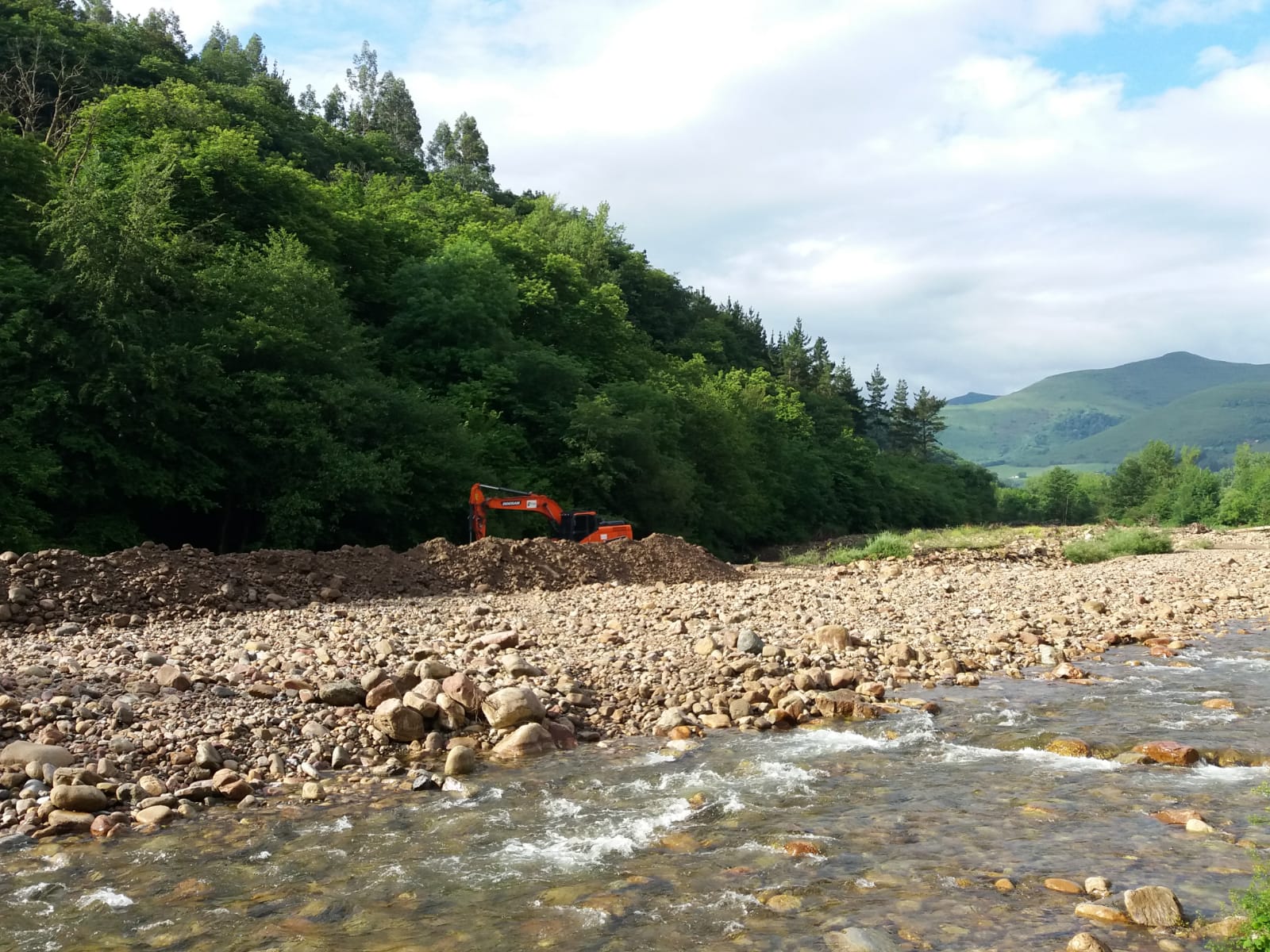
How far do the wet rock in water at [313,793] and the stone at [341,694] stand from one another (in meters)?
1.78

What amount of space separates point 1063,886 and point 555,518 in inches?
882

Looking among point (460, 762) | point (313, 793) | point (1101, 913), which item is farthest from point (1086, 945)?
point (313, 793)

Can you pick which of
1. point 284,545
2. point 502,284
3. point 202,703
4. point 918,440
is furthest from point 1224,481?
point 202,703

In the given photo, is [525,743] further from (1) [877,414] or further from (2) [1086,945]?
(1) [877,414]

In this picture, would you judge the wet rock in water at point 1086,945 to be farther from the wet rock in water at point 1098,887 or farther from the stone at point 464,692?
the stone at point 464,692

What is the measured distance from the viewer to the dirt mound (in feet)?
66.6

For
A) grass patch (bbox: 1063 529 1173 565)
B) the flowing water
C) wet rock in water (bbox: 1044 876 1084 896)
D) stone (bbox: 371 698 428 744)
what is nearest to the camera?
the flowing water

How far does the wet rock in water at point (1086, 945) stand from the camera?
15.3ft

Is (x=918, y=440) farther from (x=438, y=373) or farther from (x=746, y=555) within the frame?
(x=438, y=373)

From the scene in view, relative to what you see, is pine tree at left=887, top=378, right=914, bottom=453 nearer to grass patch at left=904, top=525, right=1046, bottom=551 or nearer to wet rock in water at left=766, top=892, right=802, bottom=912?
grass patch at left=904, top=525, right=1046, bottom=551

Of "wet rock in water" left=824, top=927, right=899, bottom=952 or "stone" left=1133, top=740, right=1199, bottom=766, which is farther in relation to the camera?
"stone" left=1133, top=740, right=1199, bottom=766

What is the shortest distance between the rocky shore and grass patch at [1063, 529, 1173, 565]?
9372 millimetres

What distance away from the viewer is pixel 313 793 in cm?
731


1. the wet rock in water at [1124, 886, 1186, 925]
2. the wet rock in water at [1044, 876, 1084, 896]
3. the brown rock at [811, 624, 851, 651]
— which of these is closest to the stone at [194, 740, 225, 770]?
the wet rock in water at [1044, 876, 1084, 896]
